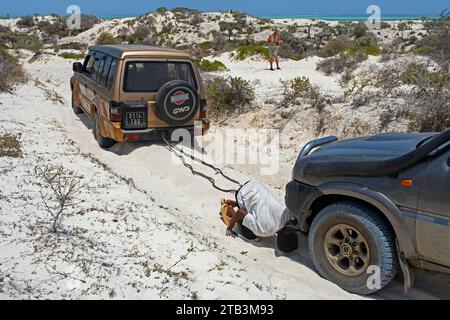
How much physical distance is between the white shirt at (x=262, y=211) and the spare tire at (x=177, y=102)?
10.7 ft

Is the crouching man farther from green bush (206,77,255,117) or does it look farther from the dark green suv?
green bush (206,77,255,117)

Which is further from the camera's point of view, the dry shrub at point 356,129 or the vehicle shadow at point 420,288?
the dry shrub at point 356,129

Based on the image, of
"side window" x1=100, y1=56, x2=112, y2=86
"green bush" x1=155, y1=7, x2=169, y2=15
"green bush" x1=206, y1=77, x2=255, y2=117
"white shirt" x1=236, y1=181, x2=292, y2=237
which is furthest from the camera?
"green bush" x1=155, y1=7, x2=169, y2=15

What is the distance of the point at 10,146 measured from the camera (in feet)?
24.2

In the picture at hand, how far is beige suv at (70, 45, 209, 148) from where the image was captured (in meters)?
8.09

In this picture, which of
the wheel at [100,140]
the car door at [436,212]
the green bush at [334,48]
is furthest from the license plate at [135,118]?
the green bush at [334,48]

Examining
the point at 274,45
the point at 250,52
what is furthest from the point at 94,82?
the point at 250,52

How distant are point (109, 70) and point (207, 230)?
4.34 metres

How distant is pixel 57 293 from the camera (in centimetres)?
345

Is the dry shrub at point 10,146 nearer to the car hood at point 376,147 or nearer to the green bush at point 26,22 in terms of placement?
the car hood at point 376,147

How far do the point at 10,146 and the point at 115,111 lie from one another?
1795mm

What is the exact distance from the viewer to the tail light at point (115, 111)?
26.4 ft

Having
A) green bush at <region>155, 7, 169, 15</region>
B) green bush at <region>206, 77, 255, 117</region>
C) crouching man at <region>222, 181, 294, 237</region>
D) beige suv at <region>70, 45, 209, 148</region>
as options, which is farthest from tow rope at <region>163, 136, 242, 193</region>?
green bush at <region>155, 7, 169, 15</region>

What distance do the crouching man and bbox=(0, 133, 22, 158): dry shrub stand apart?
377cm
